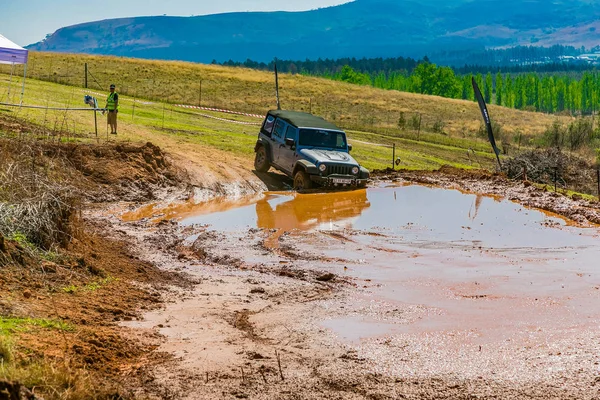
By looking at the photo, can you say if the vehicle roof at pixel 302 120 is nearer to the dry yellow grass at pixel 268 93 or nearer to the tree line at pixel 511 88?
the dry yellow grass at pixel 268 93

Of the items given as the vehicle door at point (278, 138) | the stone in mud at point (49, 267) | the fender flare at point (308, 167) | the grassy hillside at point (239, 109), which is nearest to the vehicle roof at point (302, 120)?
the vehicle door at point (278, 138)

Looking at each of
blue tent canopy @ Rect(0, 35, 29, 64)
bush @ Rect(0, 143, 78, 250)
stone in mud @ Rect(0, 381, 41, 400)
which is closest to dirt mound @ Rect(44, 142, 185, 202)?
bush @ Rect(0, 143, 78, 250)

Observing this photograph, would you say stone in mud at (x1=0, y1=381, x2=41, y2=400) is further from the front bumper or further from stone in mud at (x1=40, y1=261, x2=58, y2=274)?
the front bumper

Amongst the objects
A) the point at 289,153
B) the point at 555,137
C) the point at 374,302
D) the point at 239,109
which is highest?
the point at 239,109

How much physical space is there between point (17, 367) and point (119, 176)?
1378 centimetres

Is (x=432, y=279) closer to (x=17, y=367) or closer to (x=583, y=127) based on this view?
(x=17, y=367)

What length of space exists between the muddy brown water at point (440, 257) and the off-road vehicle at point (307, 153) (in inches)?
23.2

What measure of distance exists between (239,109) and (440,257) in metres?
44.7

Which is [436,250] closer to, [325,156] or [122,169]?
[325,156]

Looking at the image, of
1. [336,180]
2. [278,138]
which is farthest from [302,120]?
[336,180]

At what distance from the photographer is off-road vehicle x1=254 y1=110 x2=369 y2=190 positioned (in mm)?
22781

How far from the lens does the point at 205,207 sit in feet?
66.0

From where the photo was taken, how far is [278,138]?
24.7 metres

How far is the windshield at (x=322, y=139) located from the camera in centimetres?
2384
